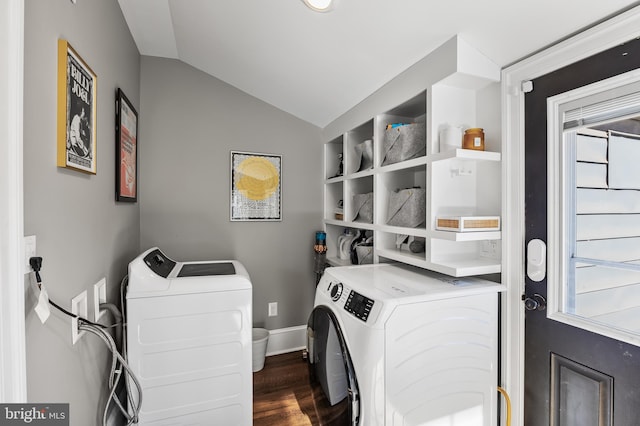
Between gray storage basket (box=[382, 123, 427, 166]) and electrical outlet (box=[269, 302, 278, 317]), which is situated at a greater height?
gray storage basket (box=[382, 123, 427, 166])

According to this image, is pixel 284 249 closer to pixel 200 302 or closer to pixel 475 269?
pixel 200 302

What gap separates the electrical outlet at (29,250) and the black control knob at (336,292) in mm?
1092

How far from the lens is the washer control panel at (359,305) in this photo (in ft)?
3.95

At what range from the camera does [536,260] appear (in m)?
1.30

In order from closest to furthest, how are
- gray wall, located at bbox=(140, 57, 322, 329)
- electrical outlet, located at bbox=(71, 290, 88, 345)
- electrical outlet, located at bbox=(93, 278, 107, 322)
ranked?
electrical outlet, located at bbox=(71, 290, 88, 345), electrical outlet, located at bbox=(93, 278, 107, 322), gray wall, located at bbox=(140, 57, 322, 329)

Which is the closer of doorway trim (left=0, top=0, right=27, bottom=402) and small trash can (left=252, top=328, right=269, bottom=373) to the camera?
doorway trim (left=0, top=0, right=27, bottom=402)

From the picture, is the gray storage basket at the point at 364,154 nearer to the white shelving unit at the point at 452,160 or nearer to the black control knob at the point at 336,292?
the white shelving unit at the point at 452,160

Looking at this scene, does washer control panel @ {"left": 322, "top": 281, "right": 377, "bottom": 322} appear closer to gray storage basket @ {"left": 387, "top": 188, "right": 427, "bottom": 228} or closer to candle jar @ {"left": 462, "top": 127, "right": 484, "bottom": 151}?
gray storage basket @ {"left": 387, "top": 188, "right": 427, "bottom": 228}

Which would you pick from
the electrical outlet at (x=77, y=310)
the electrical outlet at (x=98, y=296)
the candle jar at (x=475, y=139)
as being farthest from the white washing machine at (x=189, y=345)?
the candle jar at (x=475, y=139)

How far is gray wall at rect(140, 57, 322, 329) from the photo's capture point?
2326mm

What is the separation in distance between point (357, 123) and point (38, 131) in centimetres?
178

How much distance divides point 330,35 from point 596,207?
1.44 m

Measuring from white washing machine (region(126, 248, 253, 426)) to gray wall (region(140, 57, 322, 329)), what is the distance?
32.2 inches

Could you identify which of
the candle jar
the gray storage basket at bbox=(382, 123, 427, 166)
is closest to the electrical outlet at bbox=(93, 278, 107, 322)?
the gray storage basket at bbox=(382, 123, 427, 166)
